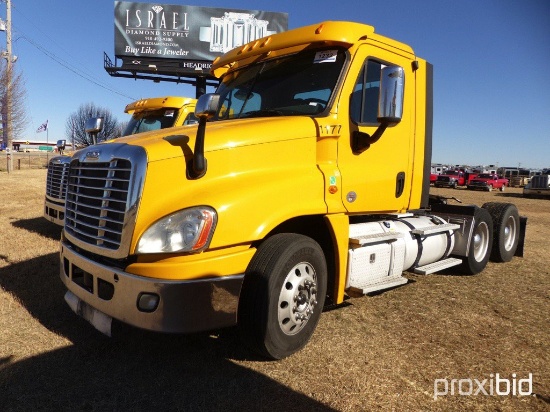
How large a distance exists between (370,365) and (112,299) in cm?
198

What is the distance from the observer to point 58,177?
22.8 feet

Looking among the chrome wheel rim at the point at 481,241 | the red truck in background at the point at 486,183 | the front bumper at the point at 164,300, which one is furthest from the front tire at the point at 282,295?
the red truck in background at the point at 486,183

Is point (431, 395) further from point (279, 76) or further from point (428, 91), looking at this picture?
point (428, 91)

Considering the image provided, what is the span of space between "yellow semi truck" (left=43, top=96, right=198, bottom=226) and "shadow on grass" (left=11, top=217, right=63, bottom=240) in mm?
463

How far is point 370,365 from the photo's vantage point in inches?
121

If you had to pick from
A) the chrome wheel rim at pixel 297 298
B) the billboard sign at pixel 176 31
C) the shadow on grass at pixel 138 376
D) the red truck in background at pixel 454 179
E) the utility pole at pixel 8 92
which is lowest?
the shadow on grass at pixel 138 376

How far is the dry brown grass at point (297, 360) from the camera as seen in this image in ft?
8.58

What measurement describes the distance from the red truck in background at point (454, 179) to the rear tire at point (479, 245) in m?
28.1

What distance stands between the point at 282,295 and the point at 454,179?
32.7m

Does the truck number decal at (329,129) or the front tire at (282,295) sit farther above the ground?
the truck number decal at (329,129)

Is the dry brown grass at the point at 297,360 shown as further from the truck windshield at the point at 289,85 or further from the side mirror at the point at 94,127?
the truck windshield at the point at 289,85

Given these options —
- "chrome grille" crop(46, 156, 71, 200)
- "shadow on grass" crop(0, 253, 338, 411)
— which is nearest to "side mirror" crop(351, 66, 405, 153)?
"shadow on grass" crop(0, 253, 338, 411)

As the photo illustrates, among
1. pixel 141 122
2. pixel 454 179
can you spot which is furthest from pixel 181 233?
pixel 454 179

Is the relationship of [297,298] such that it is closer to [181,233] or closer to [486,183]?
[181,233]
